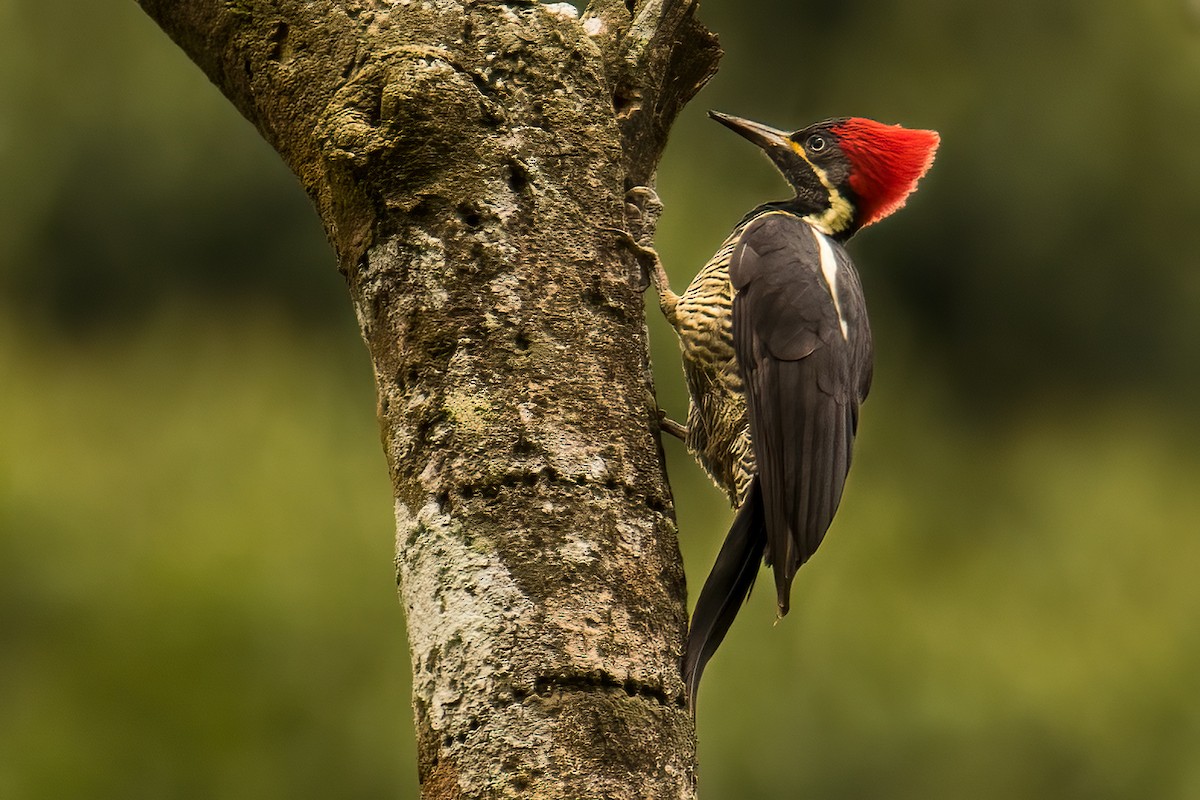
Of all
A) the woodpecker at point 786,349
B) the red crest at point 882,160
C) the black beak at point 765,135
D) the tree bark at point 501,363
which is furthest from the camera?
the black beak at point 765,135

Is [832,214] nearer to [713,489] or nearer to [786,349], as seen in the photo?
[786,349]

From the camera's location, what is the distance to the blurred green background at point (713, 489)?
6.30 metres

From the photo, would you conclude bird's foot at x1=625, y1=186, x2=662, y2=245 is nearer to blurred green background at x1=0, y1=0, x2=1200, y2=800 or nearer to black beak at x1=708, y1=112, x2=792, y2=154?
black beak at x1=708, y1=112, x2=792, y2=154

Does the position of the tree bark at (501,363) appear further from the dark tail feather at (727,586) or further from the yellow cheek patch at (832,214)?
the yellow cheek patch at (832,214)

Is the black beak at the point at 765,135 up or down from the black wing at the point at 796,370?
up

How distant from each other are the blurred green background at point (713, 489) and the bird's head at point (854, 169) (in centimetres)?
159

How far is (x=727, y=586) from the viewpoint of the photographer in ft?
10.0

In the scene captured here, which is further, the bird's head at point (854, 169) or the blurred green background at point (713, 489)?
the blurred green background at point (713, 489)

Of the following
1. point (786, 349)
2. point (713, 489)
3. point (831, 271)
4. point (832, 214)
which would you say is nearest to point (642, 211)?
point (786, 349)

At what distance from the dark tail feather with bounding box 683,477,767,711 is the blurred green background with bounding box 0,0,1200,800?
2917 mm

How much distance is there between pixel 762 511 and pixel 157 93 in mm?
5727

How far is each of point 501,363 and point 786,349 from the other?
1124mm

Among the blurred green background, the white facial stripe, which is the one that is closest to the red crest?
the white facial stripe

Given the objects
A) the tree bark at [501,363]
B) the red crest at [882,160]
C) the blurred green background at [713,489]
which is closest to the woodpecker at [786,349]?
the red crest at [882,160]
